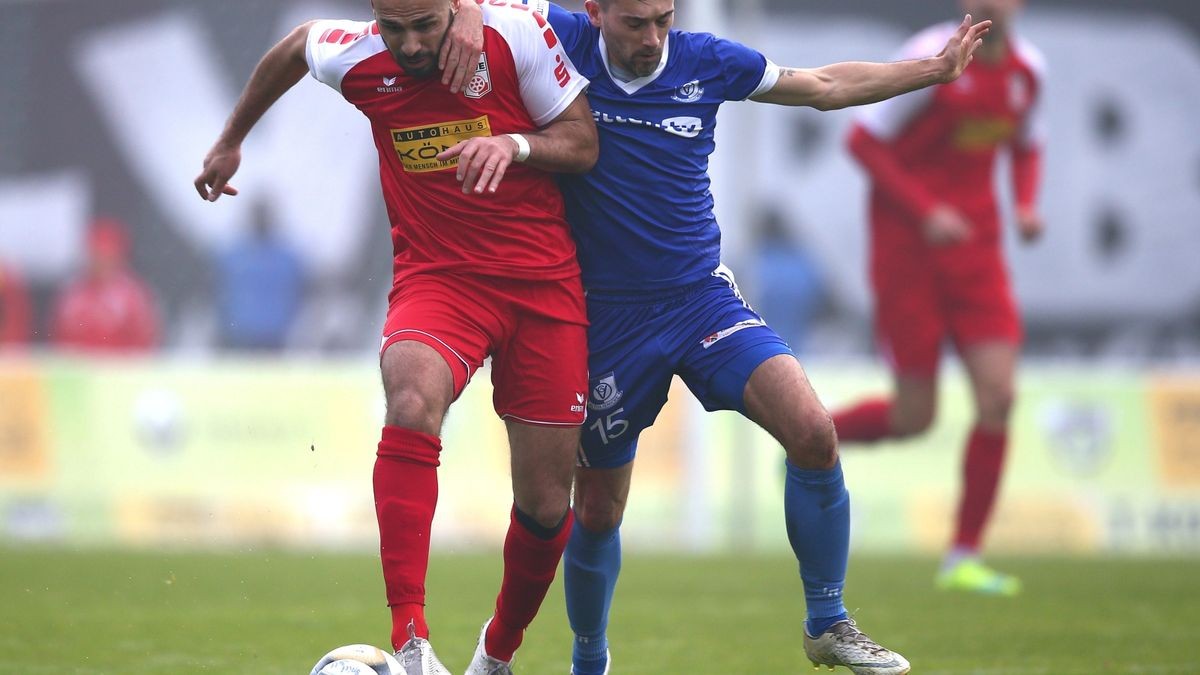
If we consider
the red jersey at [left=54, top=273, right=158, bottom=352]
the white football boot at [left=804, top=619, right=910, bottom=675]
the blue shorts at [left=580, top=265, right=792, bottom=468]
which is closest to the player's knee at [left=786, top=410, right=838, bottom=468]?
the blue shorts at [left=580, top=265, right=792, bottom=468]

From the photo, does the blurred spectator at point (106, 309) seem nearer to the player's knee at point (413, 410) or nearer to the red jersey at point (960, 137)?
the red jersey at point (960, 137)

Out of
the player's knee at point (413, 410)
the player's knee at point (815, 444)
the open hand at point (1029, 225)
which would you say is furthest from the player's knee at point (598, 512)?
the open hand at point (1029, 225)

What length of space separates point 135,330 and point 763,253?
6.28m

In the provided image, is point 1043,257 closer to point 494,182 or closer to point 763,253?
point 763,253

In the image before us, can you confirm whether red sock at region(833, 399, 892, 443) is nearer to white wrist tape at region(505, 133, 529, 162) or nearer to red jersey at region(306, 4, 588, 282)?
red jersey at region(306, 4, 588, 282)

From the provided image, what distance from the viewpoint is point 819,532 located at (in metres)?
5.68

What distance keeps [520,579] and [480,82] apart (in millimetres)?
1651

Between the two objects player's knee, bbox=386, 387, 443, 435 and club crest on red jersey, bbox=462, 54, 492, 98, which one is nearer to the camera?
player's knee, bbox=386, 387, 443, 435

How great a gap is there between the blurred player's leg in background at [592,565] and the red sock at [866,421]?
439 centimetres

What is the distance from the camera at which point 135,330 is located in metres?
16.0

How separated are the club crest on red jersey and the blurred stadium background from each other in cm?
826

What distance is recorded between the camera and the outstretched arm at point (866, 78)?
5.78 meters

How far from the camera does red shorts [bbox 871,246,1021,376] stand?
979 centimetres

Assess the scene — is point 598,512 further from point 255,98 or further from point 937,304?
point 937,304
